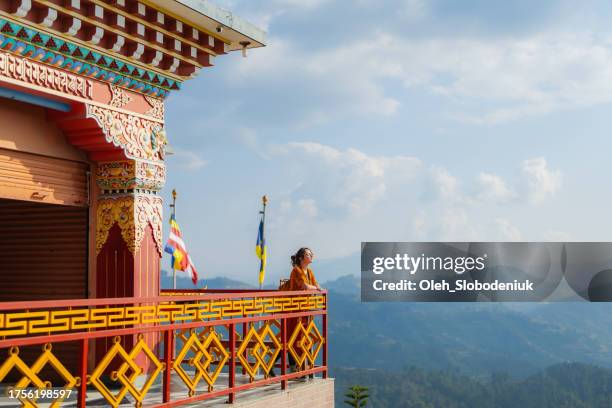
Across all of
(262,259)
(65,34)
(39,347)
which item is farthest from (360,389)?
(65,34)

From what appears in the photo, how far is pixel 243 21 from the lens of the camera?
32.5 ft

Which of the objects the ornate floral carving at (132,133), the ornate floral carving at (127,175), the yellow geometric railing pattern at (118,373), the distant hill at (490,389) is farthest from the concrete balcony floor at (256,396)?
the distant hill at (490,389)

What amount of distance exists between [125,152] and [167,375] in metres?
2.87

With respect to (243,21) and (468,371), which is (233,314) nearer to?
(243,21)

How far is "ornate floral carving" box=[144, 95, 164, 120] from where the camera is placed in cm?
966

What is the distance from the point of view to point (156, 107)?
9.80 meters

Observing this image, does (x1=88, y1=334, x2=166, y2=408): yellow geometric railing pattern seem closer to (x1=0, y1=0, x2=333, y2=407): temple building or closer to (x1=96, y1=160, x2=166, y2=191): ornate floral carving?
(x1=0, y1=0, x2=333, y2=407): temple building

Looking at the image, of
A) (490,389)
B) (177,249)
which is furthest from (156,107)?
(490,389)

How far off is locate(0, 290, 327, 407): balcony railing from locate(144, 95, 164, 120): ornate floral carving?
2227 mm

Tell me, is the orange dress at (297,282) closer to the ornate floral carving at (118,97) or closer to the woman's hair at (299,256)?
the woman's hair at (299,256)

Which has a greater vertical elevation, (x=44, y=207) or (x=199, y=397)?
(x=44, y=207)

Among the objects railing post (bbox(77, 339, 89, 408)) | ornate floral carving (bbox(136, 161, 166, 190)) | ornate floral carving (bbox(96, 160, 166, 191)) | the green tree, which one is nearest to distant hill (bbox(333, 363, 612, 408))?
Result: the green tree

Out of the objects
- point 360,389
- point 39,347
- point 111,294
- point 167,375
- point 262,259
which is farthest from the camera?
point 360,389

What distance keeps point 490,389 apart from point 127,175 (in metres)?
174
